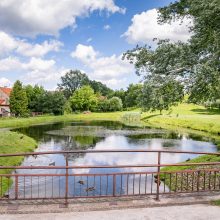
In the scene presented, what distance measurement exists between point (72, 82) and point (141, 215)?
491 ft

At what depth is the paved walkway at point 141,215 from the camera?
8670 millimetres

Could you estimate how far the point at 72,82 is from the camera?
156625 mm

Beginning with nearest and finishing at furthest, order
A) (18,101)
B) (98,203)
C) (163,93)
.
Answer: (98,203) < (163,93) < (18,101)

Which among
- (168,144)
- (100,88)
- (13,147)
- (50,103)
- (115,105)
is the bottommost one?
(168,144)

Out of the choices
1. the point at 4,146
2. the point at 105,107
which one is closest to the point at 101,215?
the point at 4,146

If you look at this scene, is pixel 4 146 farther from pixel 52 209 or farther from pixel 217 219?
pixel 217 219

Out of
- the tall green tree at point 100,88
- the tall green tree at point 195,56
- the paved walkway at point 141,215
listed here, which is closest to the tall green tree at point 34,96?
the tall green tree at point 100,88

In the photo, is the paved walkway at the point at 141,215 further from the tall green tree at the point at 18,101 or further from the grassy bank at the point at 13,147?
the tall green tree at the point at 18,101

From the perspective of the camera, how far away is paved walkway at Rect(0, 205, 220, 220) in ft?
28.4

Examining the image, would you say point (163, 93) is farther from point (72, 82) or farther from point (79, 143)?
point (72, 82)

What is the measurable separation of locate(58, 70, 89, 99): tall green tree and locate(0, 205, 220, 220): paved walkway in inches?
5824

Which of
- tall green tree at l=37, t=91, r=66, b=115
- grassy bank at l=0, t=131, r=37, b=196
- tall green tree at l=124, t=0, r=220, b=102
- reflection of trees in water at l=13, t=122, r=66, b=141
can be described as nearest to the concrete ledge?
tall green tree at l=124, t=0, r=220, b=102

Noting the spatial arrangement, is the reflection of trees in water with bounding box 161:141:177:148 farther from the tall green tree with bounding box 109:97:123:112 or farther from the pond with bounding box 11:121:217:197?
the tall green tree with bounding box 109:97:123:112

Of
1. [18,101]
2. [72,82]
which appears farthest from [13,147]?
[72,82]
